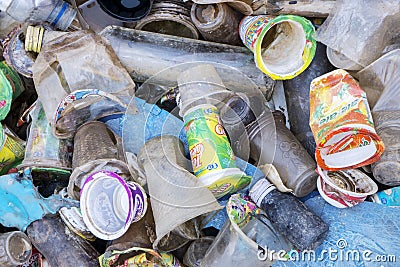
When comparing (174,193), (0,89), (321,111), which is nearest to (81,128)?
(0,89)

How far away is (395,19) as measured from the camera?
5.05 ft

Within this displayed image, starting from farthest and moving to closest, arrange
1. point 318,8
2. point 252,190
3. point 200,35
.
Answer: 1. point 200,35
2. point 318,8
3. point 252,190

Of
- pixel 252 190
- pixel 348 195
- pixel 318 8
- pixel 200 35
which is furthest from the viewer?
pixel 200 35

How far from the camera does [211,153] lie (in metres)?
1.46

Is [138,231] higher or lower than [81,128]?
lower

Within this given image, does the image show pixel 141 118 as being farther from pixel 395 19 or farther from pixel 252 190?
pixel 395 19

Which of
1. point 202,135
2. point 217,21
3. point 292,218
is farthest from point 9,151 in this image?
point 292,218

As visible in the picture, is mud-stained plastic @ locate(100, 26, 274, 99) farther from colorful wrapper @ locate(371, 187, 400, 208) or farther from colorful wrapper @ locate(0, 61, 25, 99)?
colorful wrapper @ locate(371, 187, 400, 208)

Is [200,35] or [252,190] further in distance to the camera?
[200,35]

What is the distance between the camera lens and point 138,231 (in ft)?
5.03

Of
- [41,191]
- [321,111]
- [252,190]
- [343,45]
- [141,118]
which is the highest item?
[343,45]

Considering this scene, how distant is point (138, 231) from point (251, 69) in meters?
0.68

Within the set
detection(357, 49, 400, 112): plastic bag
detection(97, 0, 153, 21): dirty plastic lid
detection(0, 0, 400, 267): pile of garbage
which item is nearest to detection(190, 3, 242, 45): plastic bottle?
detection(0, 0, 400, 267): pile of garbage

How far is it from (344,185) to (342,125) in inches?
9.4
